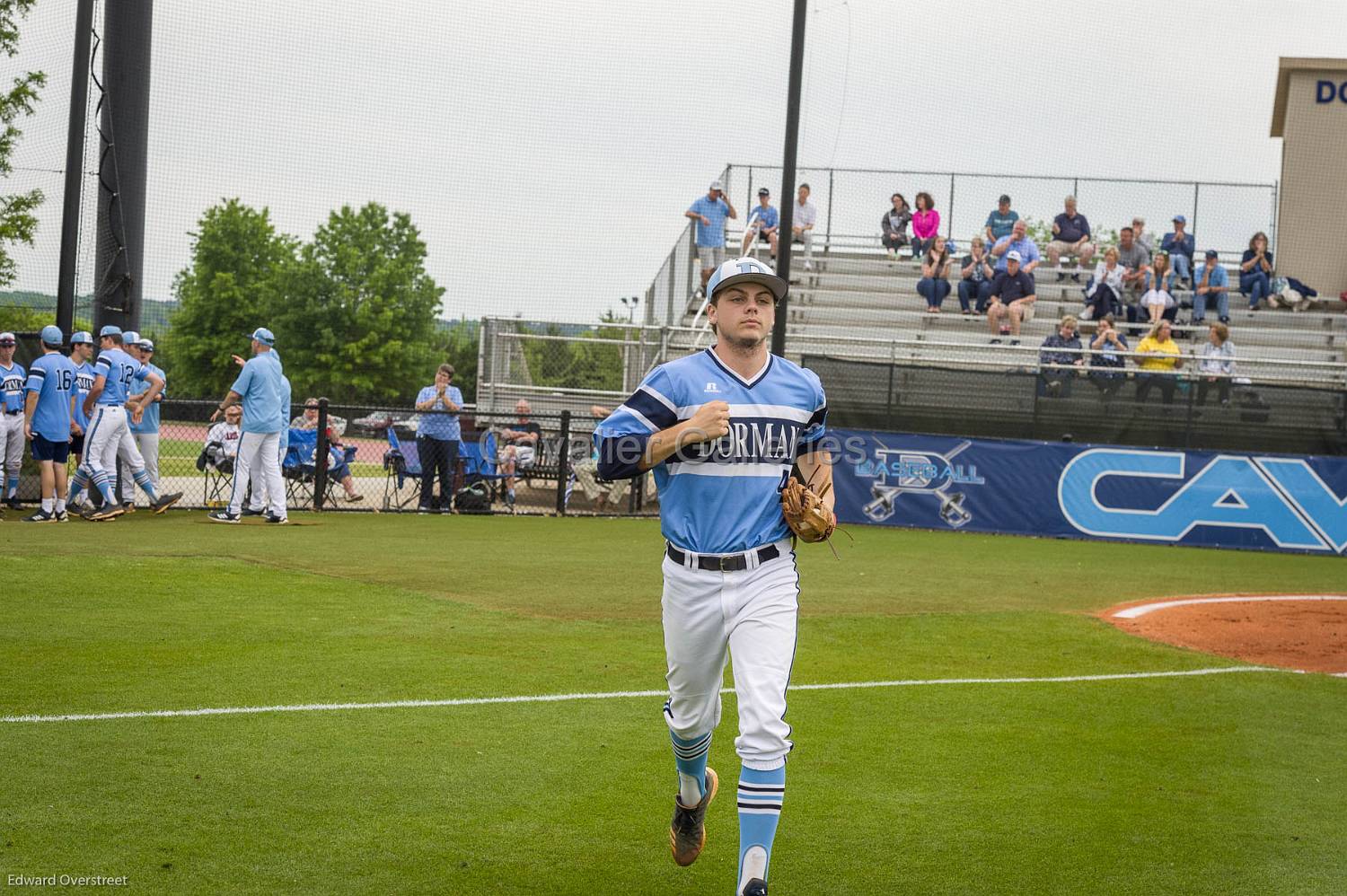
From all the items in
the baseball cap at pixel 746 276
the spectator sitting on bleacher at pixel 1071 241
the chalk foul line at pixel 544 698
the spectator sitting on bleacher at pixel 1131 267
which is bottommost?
the chalk foul line at pixel 544 698

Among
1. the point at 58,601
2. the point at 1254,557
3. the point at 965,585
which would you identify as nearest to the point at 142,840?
the point at 58,601

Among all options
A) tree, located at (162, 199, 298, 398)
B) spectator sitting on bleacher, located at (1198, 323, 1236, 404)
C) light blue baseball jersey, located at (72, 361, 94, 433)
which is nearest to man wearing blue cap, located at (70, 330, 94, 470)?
light blue baseball jersey, located at (72, 361, 94, 433)

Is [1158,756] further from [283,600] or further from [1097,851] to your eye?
[283,600]

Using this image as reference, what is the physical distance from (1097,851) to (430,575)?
7.88m

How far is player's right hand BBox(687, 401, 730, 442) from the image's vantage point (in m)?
4.40

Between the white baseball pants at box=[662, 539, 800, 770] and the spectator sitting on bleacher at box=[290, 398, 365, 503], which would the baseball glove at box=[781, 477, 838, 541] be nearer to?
the white baseball pants at box=[662, 539, 800, 770]

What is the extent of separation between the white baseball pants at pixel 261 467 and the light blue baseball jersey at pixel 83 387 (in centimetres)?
191

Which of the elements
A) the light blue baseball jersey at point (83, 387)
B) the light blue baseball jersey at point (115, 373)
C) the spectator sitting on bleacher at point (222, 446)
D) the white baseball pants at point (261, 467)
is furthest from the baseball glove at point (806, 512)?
the spectator sitting on bleacher at point (222, 446)

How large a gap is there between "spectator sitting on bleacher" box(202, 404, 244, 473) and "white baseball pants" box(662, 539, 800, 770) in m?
15.3

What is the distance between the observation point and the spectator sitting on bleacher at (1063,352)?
19.0m

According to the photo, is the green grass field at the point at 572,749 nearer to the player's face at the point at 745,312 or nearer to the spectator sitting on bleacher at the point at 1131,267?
the player's face at the point at 745,312

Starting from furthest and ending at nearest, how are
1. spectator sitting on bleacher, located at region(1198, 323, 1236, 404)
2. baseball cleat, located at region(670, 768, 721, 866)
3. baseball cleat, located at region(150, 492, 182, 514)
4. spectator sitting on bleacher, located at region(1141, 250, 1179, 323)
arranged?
spectator sitting on bleacher, located at region(1141, 250, 1179, 323) < spectator sitting on bleacher, located at region(1198, 323, 1236, 404) < baseball cleat, located at region(150, 492, 182, 514) < baseball cleat, located at region(670, 768, 721, 866)

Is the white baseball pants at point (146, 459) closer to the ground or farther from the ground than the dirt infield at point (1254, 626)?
farther from the ground

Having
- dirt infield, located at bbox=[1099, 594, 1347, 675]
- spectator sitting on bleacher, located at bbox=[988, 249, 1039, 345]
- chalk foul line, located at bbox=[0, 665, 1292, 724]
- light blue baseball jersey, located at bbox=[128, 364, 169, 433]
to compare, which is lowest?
chalk foul line, located at bbox=[0, 665, 1292, 724]
